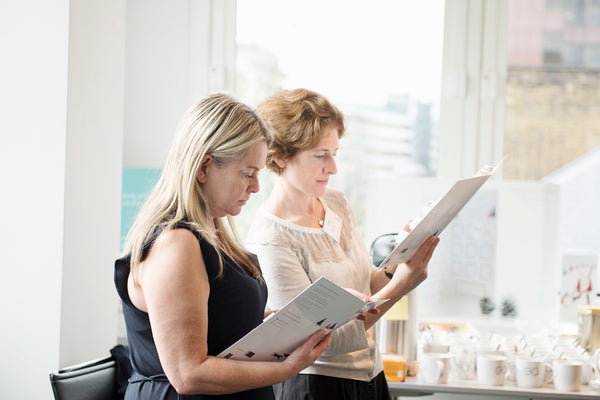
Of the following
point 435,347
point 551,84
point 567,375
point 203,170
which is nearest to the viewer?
point 203,170

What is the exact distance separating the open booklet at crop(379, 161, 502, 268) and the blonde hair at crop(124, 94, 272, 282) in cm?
50

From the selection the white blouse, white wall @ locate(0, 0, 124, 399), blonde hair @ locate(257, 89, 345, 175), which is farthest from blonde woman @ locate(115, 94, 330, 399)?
white wall @ locate(0, 0, 124, 399)

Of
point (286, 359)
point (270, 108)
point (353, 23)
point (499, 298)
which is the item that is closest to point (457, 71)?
point (353, 23)

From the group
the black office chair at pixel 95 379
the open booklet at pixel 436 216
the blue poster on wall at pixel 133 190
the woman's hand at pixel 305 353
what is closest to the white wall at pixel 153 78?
the blue poster on wall at pixel 133 190

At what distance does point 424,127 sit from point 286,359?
2.33 m

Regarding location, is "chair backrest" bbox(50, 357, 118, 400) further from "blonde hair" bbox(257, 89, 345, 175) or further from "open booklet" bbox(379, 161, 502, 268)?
"open booklet" bbox(379, 161, 502, 268)

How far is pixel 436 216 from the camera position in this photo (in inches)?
67.7

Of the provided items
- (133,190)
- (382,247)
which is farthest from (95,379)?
(133,190)

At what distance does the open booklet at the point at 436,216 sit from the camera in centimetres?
164

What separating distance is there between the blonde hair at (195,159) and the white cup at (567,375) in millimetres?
1729

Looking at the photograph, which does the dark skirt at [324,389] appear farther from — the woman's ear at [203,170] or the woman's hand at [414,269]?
the woman's ear at [203,170]

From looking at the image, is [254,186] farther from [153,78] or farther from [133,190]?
[153,78]

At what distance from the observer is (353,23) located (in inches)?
140

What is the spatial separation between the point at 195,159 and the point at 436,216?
2.28 ft
